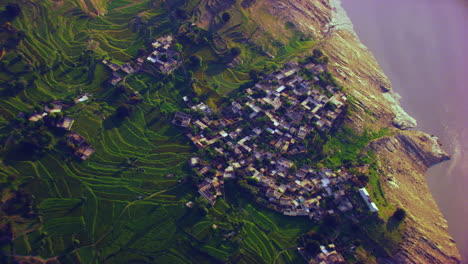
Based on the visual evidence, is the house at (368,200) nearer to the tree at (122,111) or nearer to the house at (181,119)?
the house at (181,119)

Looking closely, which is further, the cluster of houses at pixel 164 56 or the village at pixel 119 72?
the cluster of houses at pixel 164 56

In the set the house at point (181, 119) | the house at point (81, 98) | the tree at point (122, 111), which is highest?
the house at point (181, 119)

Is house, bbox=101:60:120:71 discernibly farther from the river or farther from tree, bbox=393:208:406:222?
the river

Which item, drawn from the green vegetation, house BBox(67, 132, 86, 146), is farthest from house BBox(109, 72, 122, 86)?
house BBox(67, 132, 86, 146)

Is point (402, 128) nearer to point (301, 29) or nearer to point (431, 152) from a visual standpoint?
point (431, 152)

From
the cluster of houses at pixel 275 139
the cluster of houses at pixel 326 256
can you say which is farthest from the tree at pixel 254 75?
the cluster of houses at pixel 326 256

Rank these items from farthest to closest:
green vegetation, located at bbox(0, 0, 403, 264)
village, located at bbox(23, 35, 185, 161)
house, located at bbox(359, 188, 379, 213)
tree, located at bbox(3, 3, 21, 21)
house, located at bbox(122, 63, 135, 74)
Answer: house, located at bbox(122, 63, 135, 74)
tree, located at bbox(3, 3, 21, 21)
village, located at bbox(23, 35, 185, 161)
house, located at bbox(359, 188, 379, 213)
green vegetation, located at bbox(0, 0, 403, 264)

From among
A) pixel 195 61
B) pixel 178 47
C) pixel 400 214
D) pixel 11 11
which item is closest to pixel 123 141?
pixel 195 61
